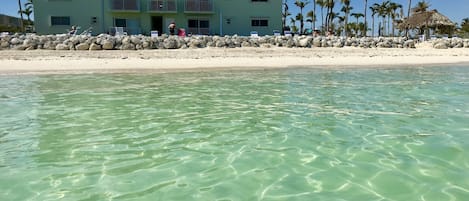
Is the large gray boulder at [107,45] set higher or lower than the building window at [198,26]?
lower

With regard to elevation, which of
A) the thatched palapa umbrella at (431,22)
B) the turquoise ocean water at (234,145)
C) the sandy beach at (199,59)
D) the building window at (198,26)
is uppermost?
the thatched palapa umbrella at (431,22)

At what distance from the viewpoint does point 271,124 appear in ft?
20.2

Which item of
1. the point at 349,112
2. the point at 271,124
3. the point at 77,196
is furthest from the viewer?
the point at 349,112

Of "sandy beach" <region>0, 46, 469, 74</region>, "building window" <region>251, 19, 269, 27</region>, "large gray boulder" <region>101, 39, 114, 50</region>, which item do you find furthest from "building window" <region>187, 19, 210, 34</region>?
"large gray boulder" <region>101, 39, 114, 50</region>

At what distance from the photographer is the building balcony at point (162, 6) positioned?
3100cm

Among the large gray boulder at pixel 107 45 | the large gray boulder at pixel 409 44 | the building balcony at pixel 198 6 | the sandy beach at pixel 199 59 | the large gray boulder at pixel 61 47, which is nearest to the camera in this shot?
the sandy beach at pixel 199 59

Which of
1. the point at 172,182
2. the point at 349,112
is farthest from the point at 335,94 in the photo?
the point at 172,182

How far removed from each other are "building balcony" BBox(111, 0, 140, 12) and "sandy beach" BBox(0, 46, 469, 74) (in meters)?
11.0

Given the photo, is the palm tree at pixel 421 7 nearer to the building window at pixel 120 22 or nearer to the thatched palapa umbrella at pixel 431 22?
the thatched palapa umbrella at pixel 431 22

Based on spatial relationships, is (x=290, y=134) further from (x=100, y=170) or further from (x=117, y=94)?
(x=117, y=94)

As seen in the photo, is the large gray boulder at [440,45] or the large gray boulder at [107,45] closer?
the large gray boulder at [107,45]

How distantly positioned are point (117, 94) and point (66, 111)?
2.12m

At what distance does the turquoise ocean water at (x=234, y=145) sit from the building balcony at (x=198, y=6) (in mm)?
22749

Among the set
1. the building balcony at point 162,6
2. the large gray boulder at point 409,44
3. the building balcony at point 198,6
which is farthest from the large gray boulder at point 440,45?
the building balcony at point 162,6
